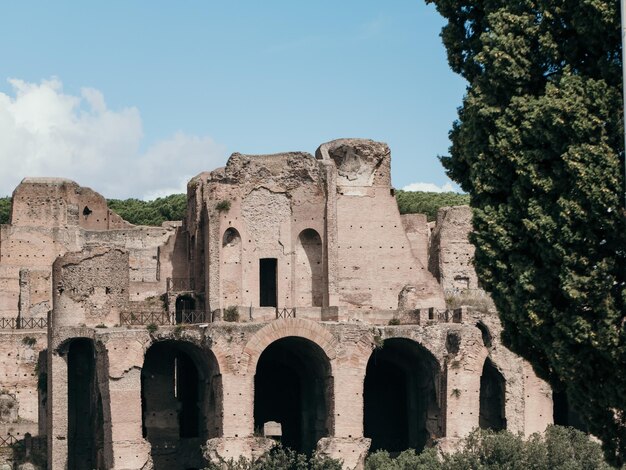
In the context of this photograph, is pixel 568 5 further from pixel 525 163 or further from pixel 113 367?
pixel 113 367

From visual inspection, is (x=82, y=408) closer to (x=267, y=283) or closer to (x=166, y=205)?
(x=267, y=283)

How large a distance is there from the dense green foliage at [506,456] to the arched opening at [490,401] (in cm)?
449

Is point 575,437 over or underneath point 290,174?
underneath

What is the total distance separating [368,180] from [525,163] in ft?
94.9

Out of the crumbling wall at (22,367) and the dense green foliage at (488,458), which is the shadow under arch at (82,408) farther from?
the dense green foliage at (488,458)

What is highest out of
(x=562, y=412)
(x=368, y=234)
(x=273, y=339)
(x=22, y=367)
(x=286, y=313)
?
(x=368, y=234)

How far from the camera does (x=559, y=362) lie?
985 inches

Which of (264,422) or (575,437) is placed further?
(264,422)

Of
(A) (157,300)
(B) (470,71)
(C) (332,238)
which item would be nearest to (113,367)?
(A) (157,300)

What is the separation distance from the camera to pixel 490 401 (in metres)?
49.8

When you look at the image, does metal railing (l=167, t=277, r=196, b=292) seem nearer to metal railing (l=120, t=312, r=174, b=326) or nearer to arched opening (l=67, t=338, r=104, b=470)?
metal railing (l=120, t=312, r=174, b=326)

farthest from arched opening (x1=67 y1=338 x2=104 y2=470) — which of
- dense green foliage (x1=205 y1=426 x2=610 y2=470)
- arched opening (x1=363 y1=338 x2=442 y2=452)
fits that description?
arched opening (x1=363 y1=338 x2=442 y2=452)

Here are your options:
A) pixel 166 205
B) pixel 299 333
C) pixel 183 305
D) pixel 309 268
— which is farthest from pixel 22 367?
pixel 166 205

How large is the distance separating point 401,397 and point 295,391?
3334 mm
